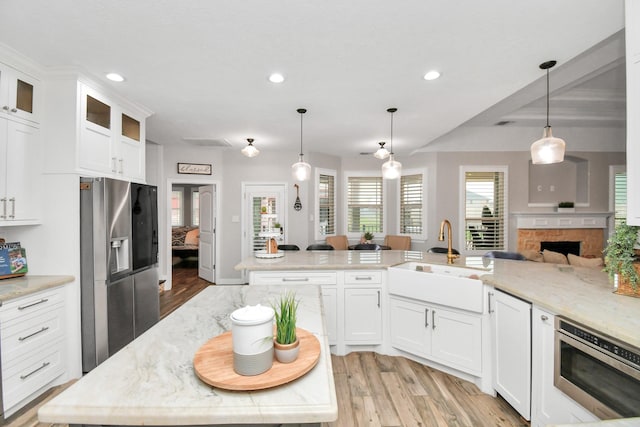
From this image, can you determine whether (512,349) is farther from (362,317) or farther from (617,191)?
(617,191)

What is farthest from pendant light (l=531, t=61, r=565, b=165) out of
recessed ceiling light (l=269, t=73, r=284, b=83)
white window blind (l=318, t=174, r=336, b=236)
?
white window blind (l=318, t=174, r=336, b=236)

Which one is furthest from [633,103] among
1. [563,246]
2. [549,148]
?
[563,246]

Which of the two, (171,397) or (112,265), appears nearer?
(171,397)

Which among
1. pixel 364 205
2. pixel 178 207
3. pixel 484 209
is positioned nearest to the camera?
pixel 484 209

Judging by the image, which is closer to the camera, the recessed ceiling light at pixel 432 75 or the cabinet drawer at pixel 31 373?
the cabinet drawer at pixel 31 373

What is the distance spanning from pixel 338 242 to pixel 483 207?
2.93 m

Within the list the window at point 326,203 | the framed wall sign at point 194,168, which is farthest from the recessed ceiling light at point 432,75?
the framed wall sign at point 194,168

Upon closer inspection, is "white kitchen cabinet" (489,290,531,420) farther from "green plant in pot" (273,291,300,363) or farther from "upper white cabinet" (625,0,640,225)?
"green plant in pot" (273,291,300,363)

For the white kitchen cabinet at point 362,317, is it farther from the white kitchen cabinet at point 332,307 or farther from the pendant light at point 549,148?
the pendant light at point 549,148

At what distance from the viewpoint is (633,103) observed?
1480mm

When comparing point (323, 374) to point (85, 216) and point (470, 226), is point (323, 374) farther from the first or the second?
point (470, 226)

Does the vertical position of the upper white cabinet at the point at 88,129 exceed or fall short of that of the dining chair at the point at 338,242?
it exceeds it

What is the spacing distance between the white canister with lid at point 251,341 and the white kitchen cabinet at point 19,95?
105 inches

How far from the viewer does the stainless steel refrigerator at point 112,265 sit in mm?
2449
